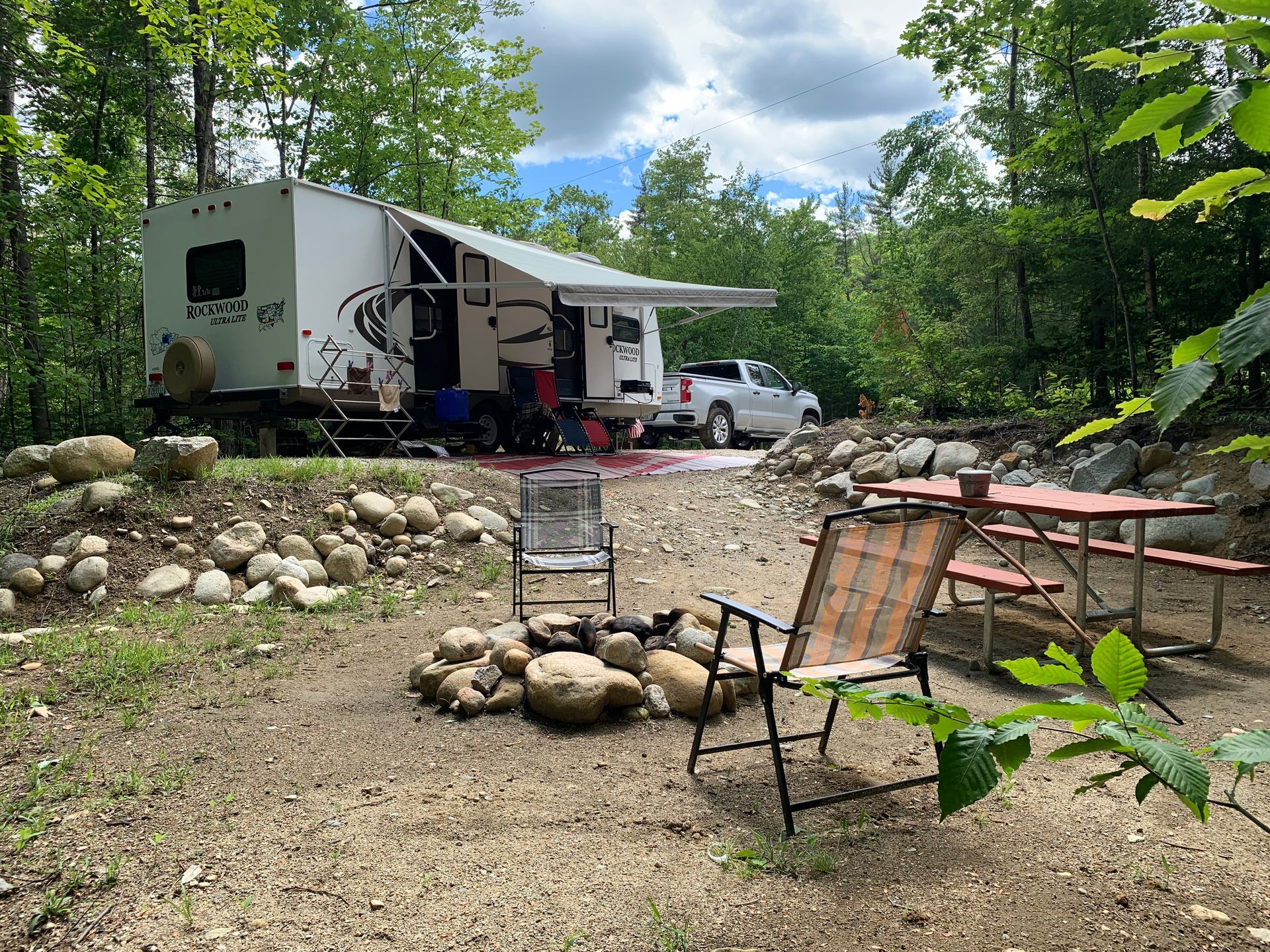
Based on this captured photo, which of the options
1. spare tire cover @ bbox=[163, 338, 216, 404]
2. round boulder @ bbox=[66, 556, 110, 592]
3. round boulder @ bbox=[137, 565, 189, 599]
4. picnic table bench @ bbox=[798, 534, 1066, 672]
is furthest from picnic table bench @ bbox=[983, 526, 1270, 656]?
spare tire cover @ bbox=[163, 338, 216, 404]

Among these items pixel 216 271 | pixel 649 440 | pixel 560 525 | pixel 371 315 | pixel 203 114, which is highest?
pixel 203 114

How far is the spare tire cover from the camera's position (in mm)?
8805

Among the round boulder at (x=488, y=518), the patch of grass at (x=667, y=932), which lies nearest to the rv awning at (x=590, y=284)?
the round boulder at (x=488, y=518)

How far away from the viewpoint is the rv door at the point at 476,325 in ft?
34.6

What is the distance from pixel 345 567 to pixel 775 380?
11124mm

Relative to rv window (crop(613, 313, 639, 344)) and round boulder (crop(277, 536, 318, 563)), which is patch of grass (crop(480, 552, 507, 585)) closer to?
round boulder (crop(277, 536, 318, 563))

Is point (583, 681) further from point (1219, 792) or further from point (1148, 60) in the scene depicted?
point (1148, 60)

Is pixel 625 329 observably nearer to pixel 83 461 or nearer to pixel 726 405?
pixel 726 405

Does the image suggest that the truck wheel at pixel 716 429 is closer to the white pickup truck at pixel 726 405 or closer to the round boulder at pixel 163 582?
the white pickup truck at pixel 726 405

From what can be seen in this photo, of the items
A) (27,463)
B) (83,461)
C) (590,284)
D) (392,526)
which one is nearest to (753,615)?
(392,526)

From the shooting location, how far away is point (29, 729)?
10.9 feet

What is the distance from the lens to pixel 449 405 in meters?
10.1

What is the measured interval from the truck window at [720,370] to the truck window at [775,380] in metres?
0.68

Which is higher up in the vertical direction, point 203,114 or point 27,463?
point 203,114
